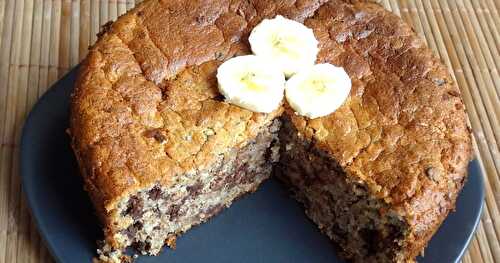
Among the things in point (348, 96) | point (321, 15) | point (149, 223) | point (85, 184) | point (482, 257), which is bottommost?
point (482, 257)

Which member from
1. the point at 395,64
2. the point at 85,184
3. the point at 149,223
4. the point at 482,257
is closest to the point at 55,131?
the point at 85,184

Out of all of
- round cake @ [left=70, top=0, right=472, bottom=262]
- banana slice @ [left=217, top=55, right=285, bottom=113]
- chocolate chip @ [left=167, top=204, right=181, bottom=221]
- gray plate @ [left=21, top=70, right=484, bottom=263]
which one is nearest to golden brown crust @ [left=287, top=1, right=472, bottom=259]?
round cake @ [left=70, top=0, right=472, bottom=262]

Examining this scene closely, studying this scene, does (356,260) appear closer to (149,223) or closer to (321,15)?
(149,223)

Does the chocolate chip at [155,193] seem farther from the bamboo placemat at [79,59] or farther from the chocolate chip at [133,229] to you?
the bamboo placemat at [79,59]

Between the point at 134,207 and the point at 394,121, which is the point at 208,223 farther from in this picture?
the point at 394,121

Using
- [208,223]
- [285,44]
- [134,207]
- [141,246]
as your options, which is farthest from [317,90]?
[141,246]

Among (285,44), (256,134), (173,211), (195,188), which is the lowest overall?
(173,211)
